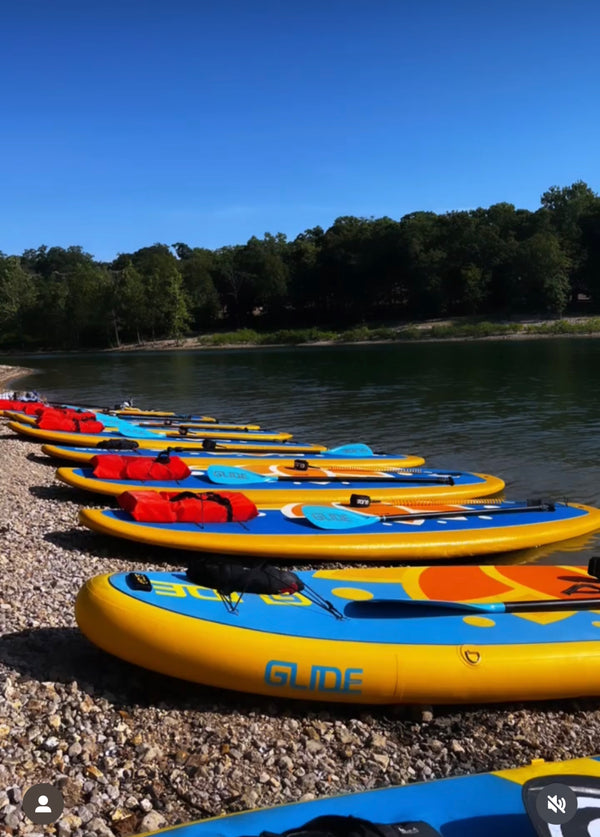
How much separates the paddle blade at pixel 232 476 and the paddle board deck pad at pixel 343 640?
3.52m

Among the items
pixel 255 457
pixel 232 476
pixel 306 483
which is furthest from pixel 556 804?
pixel 255 457

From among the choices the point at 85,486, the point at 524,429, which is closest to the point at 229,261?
the point at 524,429

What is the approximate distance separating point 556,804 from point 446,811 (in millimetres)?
424

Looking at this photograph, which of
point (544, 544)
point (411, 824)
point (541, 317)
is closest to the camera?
point (411, 824)

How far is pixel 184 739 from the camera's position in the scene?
11.8ft

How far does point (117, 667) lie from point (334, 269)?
63245 mm

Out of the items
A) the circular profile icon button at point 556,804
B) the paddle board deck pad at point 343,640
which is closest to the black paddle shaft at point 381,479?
the paddle board deck pad at point 343,640

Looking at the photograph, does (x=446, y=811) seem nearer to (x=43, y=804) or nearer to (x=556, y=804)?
(x=556, y=804)

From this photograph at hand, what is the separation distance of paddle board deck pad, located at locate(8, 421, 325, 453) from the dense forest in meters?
47.9

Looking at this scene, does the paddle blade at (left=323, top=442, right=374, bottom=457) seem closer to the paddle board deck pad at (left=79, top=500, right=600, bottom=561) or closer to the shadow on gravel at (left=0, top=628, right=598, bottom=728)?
the paddle board deck pad at (left=79, top=500, right=600, bottom=561)

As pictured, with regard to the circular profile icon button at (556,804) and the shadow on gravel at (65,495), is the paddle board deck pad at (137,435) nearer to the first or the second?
the shadow on gravel at (65,495)

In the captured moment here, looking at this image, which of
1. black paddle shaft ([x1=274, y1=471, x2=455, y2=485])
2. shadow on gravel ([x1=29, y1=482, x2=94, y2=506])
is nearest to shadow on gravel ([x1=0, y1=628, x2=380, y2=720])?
shadow on gravel ([x1=29, y1=482, x2=94, y2=506])

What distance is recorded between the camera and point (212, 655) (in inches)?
151

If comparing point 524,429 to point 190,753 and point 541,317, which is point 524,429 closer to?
point 190,753
